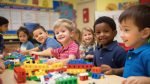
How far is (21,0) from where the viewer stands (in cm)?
451

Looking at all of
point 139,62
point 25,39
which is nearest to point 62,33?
point 139,62

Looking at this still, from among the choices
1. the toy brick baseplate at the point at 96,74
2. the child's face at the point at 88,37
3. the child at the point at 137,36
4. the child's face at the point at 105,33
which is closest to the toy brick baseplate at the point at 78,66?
the toy brick baseplate at the point at 96,74

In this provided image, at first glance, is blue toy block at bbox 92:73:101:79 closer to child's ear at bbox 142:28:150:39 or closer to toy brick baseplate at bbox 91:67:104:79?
toy brick baseplate at bbox 91:67:104:79

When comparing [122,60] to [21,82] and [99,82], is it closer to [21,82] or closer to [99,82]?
[99,82]

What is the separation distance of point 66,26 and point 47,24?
11.1 feet

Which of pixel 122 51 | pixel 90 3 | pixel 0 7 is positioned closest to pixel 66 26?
pixel 122 51

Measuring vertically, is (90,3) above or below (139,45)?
above

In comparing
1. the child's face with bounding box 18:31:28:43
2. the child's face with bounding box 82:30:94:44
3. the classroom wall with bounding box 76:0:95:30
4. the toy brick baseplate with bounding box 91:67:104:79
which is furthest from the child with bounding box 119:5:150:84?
the classroom wall with bounding box 76:0:95:30

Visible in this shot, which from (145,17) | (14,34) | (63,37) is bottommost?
(14,34)

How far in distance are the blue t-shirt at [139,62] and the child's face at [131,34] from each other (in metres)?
0.04

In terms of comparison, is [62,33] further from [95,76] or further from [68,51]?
[95,76]

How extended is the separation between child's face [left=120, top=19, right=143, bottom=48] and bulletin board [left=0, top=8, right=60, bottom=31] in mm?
3738

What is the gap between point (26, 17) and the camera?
4.64m

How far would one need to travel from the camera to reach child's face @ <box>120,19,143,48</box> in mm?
947
